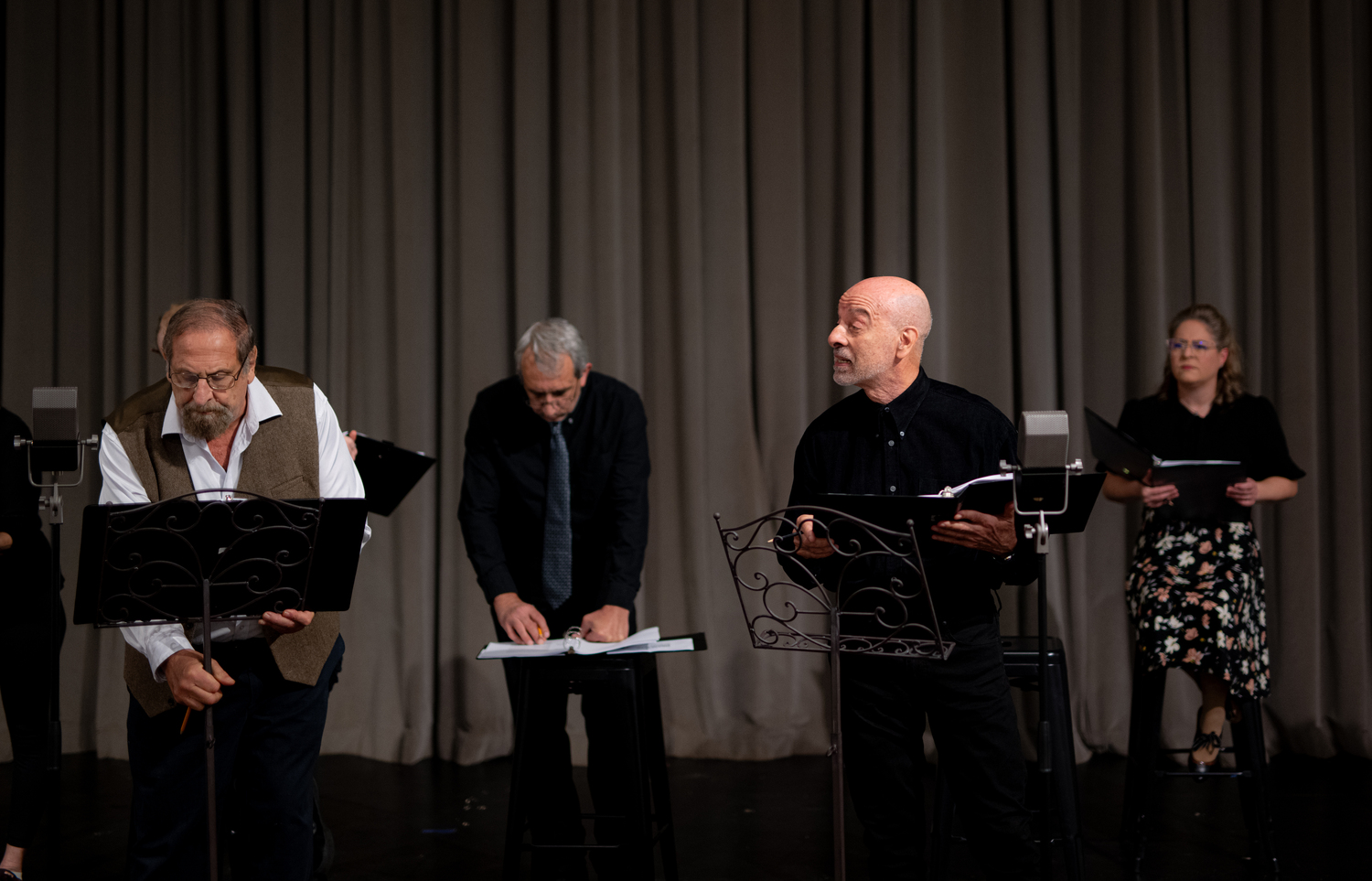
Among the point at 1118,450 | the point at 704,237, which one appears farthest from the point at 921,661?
the point at 704,237

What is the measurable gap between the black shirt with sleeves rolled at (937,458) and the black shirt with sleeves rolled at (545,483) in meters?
0.81

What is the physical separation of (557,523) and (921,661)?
123cm

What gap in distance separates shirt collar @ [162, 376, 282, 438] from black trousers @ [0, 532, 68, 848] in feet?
3.90

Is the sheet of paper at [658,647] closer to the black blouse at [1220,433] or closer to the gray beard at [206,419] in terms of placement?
the gray beard at [206,419]

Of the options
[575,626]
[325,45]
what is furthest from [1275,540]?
[325,45]

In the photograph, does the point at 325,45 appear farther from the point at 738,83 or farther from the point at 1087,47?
the point at 1087,47

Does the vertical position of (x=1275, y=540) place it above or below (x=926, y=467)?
below

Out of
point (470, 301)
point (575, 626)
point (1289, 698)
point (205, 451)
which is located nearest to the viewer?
point (205, 451)

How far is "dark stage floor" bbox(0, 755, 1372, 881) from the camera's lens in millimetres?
3338

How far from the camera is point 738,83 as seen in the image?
15.5 ft

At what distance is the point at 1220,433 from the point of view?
376 centimetres

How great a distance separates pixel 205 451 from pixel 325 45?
3.19m

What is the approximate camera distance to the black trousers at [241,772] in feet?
7.55

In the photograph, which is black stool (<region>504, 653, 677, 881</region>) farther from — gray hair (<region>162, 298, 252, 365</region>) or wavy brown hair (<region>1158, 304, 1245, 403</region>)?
wavy brown hair (<region>1158, 304, 1245, 403</region>)
